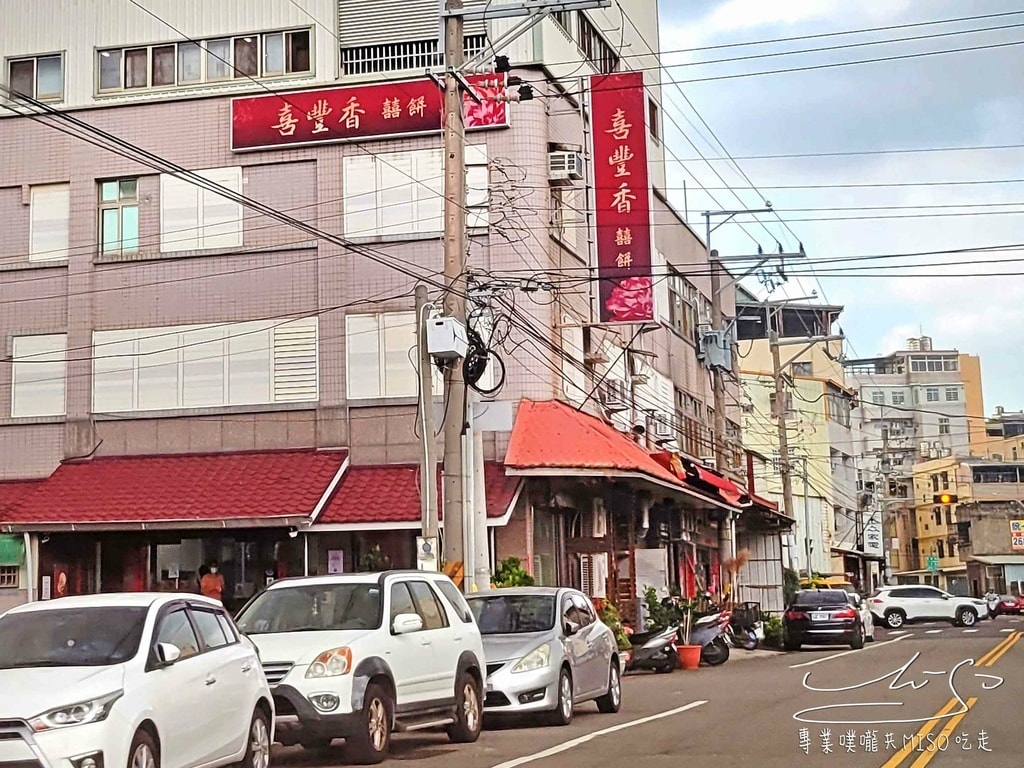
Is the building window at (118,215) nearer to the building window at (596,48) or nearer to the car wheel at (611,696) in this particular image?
the building window at (596,48)

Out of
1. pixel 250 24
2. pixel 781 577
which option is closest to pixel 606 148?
pixel 250 24

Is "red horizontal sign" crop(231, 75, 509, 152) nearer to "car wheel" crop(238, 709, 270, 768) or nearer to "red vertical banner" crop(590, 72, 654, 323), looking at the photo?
"red vertical banner" crop(590, 72, 654, 323)

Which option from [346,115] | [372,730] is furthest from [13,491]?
[372,730]

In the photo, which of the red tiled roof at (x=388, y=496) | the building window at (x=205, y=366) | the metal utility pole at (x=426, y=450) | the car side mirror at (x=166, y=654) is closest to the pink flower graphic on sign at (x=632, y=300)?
the red tiled roof at (x=388, y=496)

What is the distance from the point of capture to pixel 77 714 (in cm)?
903

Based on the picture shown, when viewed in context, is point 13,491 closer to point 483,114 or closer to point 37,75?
point 37,75

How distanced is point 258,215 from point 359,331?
3.26m

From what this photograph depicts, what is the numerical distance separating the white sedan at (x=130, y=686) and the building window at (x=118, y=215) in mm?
19354

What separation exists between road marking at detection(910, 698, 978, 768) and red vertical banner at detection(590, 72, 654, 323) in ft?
44.9

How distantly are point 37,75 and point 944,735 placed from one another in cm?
2495

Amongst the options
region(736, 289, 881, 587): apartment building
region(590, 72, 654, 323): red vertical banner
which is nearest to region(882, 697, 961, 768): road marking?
region(590, 72, 654, 323): red vertical banner

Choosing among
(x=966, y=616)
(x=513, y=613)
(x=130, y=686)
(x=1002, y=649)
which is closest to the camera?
(x=130, y=686)

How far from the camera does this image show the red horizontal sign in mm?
28500

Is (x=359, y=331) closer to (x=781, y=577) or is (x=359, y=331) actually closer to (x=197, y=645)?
(x=197, y=645)
